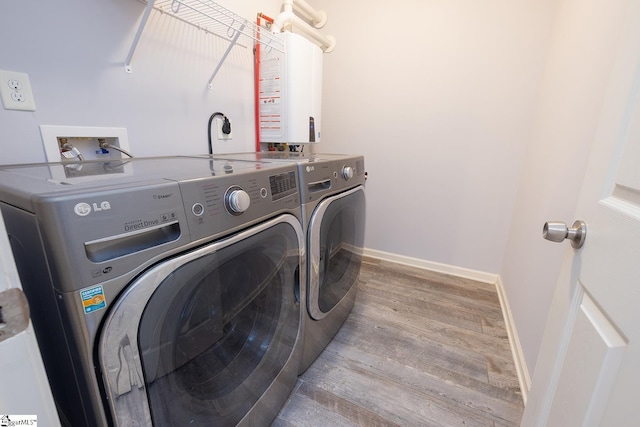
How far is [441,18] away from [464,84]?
0.48 meters

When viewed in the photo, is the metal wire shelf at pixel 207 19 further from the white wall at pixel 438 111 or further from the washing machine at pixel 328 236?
the white wall at pixel 438 111

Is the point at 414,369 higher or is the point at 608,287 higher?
the point at 608,287

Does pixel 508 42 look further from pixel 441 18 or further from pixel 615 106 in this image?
pixel 615 106

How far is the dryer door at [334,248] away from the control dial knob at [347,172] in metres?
0.07

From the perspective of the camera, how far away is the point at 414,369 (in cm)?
135

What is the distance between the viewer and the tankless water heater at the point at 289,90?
67.1 inches

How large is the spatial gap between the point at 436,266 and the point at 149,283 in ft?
7.40

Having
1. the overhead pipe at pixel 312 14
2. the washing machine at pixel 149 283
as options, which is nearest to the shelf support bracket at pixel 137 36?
the washing machine at pixel 149 283

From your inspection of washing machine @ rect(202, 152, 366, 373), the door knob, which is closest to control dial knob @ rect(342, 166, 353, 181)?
washing machine @ rect(202, 152, 366, 373)

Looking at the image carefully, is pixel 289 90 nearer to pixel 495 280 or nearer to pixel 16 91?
pixel 16 91

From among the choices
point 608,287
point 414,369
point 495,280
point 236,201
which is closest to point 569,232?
point 608,287

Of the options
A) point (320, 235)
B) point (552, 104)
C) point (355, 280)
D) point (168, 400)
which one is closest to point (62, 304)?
point (168, 400)

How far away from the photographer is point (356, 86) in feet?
7.58

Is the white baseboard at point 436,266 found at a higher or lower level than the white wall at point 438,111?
lower
